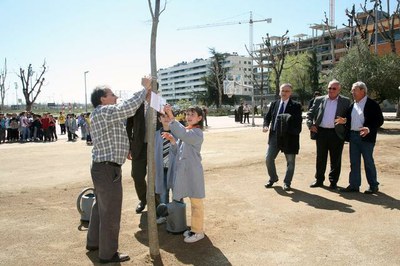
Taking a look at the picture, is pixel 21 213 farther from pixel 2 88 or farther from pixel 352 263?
pixel 2 88

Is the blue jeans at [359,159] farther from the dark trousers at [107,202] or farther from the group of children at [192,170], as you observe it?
the dark trousers at [107,202]

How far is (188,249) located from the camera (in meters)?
3.90

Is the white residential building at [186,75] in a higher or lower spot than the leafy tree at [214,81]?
higher

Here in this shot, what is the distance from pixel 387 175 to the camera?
25.1 feet

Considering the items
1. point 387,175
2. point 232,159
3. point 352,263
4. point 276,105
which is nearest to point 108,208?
point 352,263

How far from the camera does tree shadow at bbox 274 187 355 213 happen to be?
17.5 ft

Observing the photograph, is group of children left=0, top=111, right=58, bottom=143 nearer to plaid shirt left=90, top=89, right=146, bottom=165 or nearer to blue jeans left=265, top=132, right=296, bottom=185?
blue jeans left=265, top=132, right=296, bottom=185

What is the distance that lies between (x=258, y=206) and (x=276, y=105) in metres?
2.25

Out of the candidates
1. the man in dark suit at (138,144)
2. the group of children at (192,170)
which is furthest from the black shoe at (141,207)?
the group of children at (192,170)

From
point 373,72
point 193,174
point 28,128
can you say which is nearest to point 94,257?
point 193,174

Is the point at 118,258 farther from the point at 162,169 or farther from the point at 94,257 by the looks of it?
the point at 162,169

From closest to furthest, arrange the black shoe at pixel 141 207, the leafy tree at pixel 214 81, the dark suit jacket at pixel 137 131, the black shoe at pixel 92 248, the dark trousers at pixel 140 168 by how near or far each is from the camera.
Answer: the black shoe at pixel 92 248
the dark suit jacket at pixel 137 131
the dark trousers at pixel 140 168
the black shoe at pixel 141 207
the leafy tree at pixel 214 81

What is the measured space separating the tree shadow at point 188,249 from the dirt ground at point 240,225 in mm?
11

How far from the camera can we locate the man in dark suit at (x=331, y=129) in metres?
6.48
